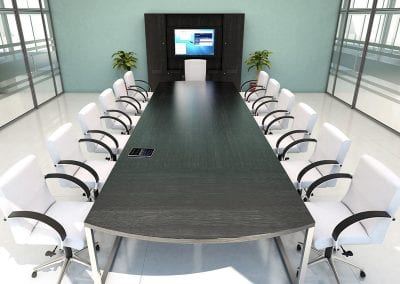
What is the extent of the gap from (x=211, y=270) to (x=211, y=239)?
95 centimetres

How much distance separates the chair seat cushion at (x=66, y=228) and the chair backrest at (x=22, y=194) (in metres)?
0.06

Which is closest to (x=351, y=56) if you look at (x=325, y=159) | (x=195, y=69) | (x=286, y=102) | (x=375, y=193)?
(x=195, y=69)

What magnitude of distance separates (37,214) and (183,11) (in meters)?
6.65

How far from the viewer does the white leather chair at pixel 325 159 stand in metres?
2.70

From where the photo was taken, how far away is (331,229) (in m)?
2.22

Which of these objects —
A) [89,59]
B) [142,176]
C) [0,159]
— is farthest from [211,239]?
[89,59]

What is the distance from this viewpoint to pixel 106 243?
2756 mm

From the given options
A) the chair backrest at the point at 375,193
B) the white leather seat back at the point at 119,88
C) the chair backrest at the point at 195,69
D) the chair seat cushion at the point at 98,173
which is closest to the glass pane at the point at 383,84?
the chair backrest at the point at 195,69

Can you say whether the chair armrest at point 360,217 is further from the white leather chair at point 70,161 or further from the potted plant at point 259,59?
the potted plant at point 259,59

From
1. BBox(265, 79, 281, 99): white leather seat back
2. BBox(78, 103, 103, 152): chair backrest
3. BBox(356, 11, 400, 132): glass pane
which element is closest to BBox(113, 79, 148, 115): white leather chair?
BBox(78, 103, 103, 152): chair backrest

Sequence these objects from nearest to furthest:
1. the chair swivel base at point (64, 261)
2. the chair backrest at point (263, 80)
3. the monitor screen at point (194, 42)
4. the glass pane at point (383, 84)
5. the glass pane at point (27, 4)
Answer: the chair swivel base at point (64, 261) < the glass pane at point (383, 84) < the chair backrest at point (263, 80) < the glass pane at point (27, 4) < the monitor screen at point (194, 42)

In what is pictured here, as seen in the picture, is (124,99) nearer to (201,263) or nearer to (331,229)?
(201,263)

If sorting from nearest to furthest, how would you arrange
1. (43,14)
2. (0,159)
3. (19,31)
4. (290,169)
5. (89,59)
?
(290,169) < (0,159) < (19,31) < (43,14) < (89,59)

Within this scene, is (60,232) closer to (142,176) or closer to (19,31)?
(142,176)
